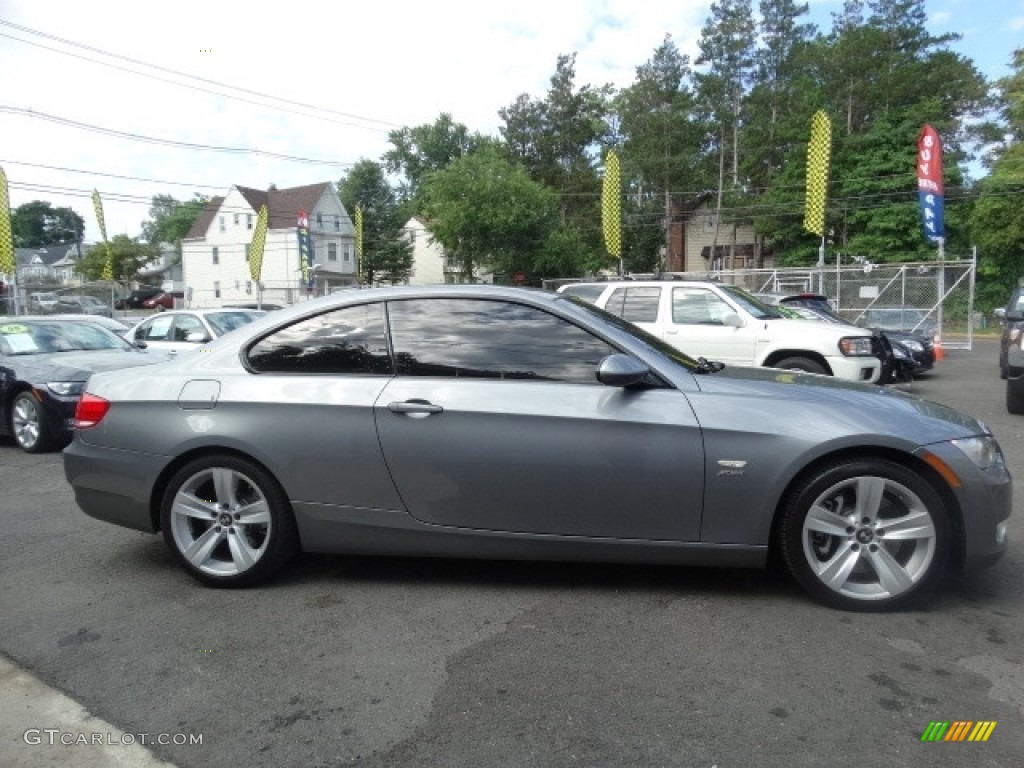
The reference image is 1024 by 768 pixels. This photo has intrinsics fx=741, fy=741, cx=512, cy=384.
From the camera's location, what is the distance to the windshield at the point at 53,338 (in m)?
8.32

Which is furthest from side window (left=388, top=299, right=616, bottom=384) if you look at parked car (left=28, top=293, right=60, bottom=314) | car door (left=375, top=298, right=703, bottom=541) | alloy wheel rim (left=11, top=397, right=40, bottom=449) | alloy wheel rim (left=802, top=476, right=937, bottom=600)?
parked car (left=28, top=293, right=60, bottom=314)

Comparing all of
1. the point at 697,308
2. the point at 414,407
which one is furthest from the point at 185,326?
the point at 414,407

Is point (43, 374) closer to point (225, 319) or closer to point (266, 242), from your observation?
point (225, 319)

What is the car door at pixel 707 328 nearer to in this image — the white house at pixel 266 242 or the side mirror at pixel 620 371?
the side mirror at pixel 620 371

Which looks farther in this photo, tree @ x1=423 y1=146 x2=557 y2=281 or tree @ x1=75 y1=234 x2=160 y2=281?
tree @ x1=75 y1=234 x2=160 y2=281

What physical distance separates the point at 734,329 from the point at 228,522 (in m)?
6.99

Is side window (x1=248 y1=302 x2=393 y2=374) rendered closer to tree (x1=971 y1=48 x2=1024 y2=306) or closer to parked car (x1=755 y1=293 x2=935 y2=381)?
parked car (x1=755 y1=293 x2=935 y2=381)

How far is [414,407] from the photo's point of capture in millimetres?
3559

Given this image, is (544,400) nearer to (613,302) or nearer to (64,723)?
(64,723)

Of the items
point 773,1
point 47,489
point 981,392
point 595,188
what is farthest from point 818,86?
point 47,489

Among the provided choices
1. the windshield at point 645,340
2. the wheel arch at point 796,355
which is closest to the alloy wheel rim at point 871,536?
the windshield at point 645,340

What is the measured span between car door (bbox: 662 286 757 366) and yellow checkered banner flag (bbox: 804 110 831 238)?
14827 millimetres

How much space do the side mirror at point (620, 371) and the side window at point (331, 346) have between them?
1087mm

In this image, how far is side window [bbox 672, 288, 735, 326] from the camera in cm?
936
